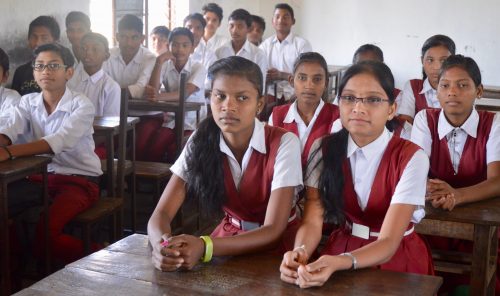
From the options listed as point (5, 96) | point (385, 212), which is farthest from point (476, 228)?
point (5, 96)

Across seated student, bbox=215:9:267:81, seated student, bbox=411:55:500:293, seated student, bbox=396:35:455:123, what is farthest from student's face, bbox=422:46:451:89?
seated student, bbox=215:9:267:81

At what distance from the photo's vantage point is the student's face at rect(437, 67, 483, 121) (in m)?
2.36

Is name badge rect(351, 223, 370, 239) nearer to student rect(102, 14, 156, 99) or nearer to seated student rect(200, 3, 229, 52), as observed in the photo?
student rect(102, 14, 156, 99)

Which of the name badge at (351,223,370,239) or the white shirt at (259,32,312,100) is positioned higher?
the white shirt at (259,32,312,100)

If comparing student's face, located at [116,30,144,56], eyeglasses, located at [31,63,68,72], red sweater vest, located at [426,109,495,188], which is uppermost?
student's face, located at [116,30,144,56]

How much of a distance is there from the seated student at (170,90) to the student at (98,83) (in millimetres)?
397

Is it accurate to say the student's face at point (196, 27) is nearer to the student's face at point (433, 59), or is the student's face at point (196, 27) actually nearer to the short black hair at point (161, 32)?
the short black hair at point (161, 32)

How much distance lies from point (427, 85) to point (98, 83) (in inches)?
72.4

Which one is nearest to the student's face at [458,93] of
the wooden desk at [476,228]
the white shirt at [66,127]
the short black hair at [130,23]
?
the wooden desk at [476,228]

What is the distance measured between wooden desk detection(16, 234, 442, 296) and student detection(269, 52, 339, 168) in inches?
54.0

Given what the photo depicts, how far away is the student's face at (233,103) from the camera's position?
1.78 m

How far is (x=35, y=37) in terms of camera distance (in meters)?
3.91

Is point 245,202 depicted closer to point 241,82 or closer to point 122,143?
point 241,82

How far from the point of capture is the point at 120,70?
4.43 m
